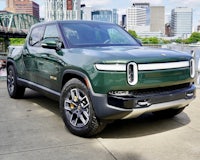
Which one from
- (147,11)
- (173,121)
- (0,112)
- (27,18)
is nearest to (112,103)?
(173,121)

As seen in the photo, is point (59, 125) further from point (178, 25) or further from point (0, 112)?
point (178, 25)

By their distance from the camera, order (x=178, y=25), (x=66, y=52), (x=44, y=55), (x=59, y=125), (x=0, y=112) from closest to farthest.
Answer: (x=66, y=52) < (x=59, y=125) < (x=44, y=55) < (x=0, y=112) < (x=178, y=25)

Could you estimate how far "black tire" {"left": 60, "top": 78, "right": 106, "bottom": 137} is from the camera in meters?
3.89

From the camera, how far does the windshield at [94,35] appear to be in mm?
4703

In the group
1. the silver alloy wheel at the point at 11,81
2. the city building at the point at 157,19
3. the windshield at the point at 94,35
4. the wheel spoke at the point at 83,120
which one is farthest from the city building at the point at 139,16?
the wheel spoke at the point at 83,120

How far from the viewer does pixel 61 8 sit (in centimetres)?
8412

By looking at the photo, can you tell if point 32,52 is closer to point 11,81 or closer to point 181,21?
point 11,81

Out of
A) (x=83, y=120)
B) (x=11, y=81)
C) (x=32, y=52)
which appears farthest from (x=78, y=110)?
(x=11, y=81)

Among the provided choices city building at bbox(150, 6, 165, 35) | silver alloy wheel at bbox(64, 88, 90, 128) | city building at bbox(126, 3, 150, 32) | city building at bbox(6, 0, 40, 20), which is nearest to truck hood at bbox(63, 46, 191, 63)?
silver alloy wheel at bbox(64, 88, 90, 128)

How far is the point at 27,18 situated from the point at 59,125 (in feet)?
259

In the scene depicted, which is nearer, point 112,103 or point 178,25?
point 112,103

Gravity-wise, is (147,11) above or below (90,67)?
above

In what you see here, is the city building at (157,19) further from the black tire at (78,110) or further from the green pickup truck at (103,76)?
the black tire at (78,110)

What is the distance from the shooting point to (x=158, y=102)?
3836mm
